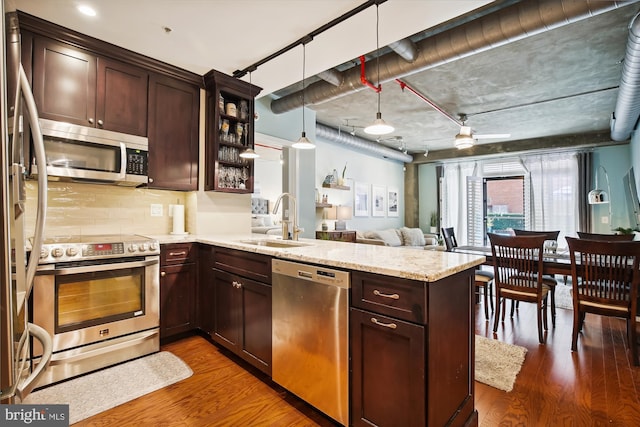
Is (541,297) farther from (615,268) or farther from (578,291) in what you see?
(615,268)

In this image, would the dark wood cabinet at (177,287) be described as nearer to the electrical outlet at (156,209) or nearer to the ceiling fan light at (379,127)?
the electrical outlet at (156,209)

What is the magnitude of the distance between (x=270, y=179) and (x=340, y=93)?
15.7ft

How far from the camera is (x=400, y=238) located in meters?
7.45

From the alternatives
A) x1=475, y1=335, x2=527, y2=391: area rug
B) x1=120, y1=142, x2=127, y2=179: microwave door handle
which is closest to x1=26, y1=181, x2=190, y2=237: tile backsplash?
x1=120, y1=142, x2=127, y2=179: microwave door handle

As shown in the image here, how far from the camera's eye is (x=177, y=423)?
183cm

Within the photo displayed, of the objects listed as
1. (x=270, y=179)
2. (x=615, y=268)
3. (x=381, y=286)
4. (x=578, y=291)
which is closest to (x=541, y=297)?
(x=578, y=291)

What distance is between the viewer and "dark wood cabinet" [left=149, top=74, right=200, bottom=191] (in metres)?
3.11

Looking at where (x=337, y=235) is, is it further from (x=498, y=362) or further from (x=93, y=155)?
(x=93, y=155)

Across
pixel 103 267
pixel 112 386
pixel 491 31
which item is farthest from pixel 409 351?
pixel 491 31

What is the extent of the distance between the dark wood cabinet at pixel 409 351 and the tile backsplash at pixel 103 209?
2.57 m

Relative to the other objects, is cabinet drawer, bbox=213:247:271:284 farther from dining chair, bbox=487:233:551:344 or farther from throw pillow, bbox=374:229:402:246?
throw pillow, bbox=374:229:402:246

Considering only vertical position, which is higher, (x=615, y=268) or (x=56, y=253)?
(x=56, y=253)

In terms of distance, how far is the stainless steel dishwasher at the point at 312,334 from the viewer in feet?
5.48

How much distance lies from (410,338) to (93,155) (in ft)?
9.33
